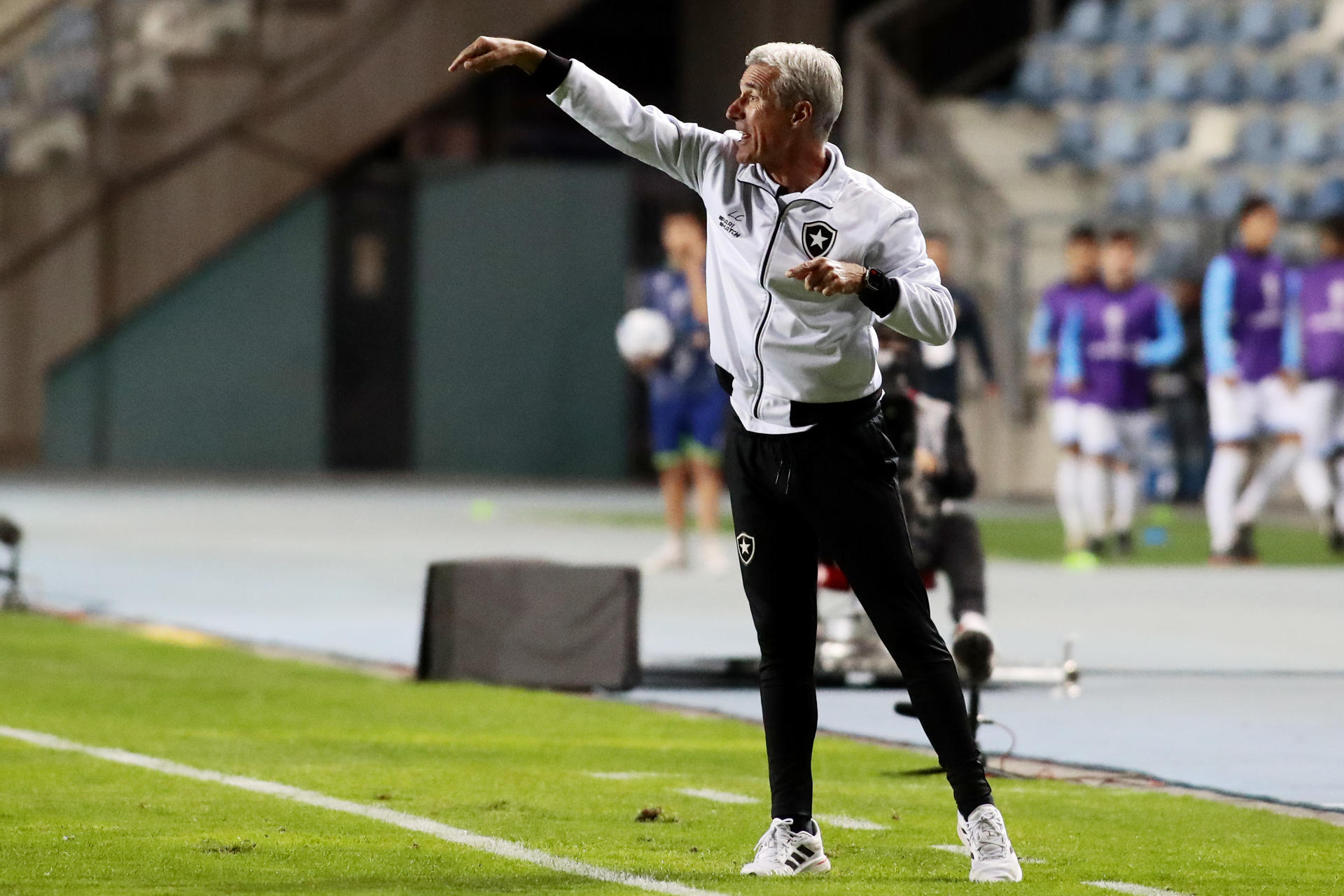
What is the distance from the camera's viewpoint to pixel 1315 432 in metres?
17.6

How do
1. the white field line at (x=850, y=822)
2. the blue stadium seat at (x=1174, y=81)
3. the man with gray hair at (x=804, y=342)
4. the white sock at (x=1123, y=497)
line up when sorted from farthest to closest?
the blue stadium seat at (x=1174, y=81) < the white sock at (x=1123, y=497) < the white field line at (x=850, y=822) < the man with gray hair at (x=804, y=342)

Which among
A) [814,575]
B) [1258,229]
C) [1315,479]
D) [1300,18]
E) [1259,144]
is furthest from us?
[1300,18]

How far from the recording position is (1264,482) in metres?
16.9

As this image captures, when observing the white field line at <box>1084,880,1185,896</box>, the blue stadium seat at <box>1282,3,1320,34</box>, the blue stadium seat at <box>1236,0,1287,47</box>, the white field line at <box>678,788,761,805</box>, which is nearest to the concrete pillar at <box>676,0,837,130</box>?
the blue stadium seat at <box>1236,0,1287,47</box>

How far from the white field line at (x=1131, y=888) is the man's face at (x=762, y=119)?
179 centimetres

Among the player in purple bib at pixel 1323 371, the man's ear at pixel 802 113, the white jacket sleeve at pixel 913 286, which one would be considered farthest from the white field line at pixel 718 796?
the player in purple bib at pixel 1323 371

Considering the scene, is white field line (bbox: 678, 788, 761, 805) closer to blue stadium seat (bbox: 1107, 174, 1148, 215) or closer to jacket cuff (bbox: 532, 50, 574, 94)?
jacket cuff (bbox: 532, 50, 574, 94)

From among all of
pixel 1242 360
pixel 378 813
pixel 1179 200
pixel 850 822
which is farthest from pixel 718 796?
pixel 1179 200

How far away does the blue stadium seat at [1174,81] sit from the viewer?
27250 millimetres

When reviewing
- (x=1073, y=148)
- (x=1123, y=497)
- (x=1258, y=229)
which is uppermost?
(x=1073, y=148)

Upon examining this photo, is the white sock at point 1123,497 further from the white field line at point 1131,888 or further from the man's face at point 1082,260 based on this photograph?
the white field line at point 1131,888

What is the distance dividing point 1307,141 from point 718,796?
2050cm

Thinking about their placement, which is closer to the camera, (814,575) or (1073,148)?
(814,575)

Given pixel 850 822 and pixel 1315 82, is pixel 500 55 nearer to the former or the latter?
pixel 850 822
